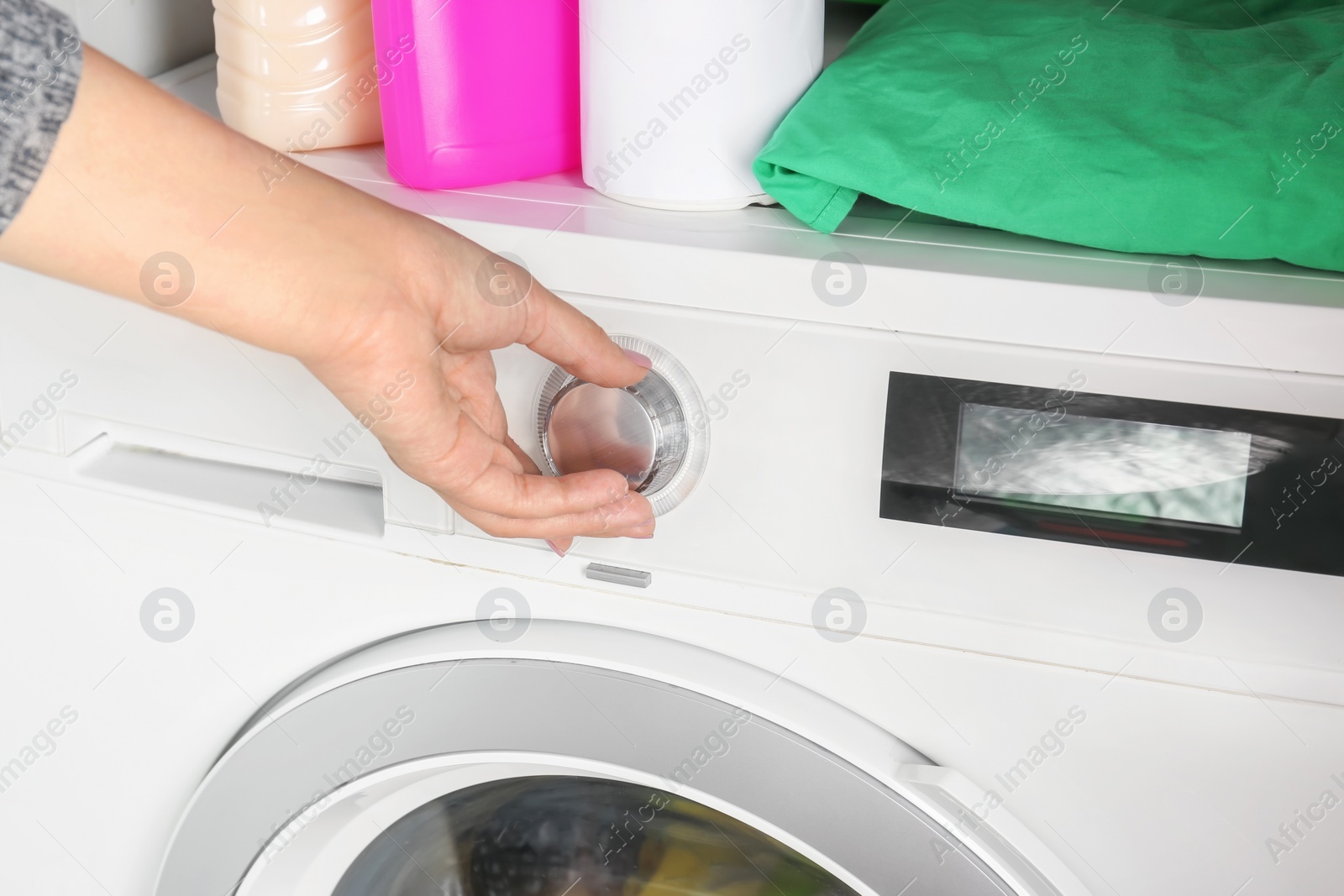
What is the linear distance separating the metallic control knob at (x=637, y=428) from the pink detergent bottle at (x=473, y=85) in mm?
121

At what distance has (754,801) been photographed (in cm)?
51

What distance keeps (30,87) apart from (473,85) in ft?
0.68

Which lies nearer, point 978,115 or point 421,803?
point 978,115

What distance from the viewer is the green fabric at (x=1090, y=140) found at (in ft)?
1.44

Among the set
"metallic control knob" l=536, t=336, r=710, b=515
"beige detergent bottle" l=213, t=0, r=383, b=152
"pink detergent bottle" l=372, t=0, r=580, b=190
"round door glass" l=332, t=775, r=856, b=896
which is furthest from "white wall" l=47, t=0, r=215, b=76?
"round door glass" l=332, t=775, r=856, b=896

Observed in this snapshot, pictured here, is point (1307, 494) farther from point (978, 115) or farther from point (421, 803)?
point (421, 803)

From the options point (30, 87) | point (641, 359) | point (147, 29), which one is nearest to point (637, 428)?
point (641, 359)

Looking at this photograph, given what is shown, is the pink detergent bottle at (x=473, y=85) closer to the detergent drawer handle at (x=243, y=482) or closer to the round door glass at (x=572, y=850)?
the detergent drawer handle at (x=243, y=482)

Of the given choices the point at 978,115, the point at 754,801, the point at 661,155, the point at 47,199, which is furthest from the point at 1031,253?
the point at 47,199

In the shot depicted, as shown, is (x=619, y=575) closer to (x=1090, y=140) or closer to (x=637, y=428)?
(x=637, y=428)

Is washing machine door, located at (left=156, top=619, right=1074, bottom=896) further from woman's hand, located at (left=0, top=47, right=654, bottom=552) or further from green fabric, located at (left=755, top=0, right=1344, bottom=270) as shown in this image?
green fabric, located at (left=755, top=0, right=1344, bottom=270)

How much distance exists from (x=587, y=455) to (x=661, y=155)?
147 millimetres

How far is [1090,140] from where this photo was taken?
1.50 ft

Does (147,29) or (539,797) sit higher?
(147,29)
